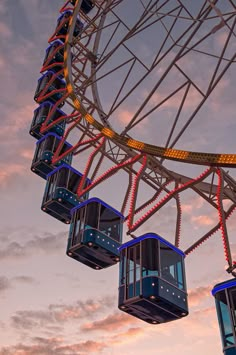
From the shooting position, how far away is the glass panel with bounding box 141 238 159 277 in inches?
616

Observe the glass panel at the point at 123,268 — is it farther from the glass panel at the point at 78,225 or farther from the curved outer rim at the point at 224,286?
the curved outer rim at the point at 224,286

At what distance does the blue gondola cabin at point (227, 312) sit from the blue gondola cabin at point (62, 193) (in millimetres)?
11105

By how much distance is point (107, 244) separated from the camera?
63.6 feet

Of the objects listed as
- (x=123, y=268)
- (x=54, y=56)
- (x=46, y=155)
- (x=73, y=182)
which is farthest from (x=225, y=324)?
(x=54, y=56)

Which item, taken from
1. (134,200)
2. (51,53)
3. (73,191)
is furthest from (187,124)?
(51,53)

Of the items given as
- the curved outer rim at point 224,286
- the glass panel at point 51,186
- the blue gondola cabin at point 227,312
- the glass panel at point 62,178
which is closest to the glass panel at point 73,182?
the glass panel at point 62,178

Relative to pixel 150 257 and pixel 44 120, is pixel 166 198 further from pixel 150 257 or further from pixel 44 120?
pixel 44 120

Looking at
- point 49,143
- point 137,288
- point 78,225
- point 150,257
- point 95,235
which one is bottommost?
point 137,288

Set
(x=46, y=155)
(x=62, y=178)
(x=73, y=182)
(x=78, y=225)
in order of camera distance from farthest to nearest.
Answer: (x=46, y=155)
(x=73, y=182)
(x=62, y=178)
(x=78, y=225)

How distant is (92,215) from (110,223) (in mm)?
989

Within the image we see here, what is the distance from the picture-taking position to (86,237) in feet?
62.4

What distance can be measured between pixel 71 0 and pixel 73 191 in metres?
18.2

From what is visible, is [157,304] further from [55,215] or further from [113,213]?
[55,215]

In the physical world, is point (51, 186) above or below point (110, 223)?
above
